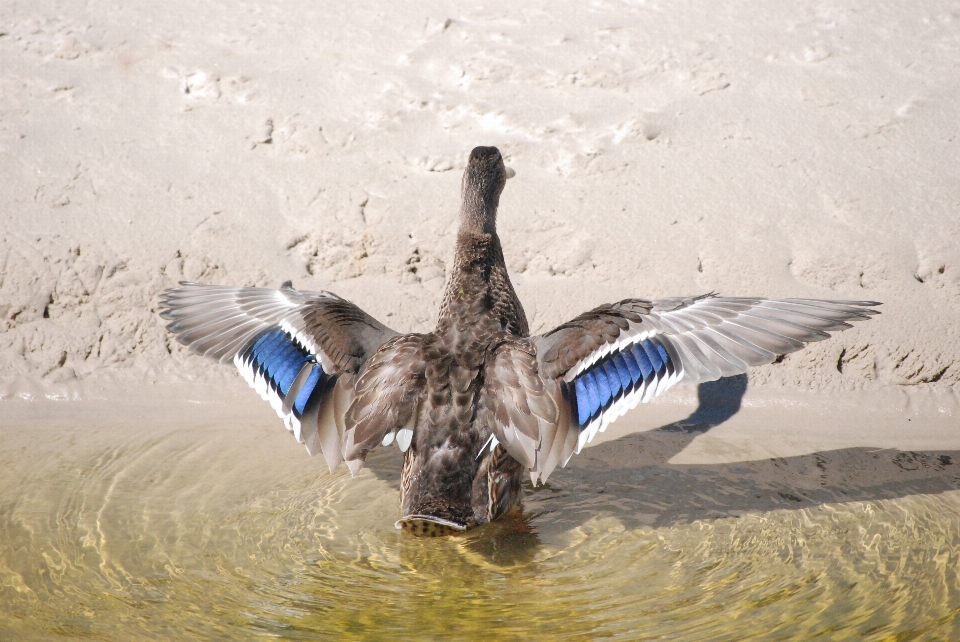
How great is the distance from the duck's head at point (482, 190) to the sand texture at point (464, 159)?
67cm

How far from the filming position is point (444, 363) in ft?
12.1

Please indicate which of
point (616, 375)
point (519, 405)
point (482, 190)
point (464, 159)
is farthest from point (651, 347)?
point (464, 159)

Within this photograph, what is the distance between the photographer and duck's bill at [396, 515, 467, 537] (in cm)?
340

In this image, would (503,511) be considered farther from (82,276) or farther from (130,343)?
(82,276)

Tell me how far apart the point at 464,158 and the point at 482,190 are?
129 cm

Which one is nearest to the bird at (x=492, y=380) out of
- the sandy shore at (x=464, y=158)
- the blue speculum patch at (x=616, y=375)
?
the blue speculum patch at (x=616, y=375)

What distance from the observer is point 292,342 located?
398 centimetres

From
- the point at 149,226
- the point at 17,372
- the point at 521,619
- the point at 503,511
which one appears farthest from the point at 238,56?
the point at 521,619

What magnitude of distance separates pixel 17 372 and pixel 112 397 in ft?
1.82

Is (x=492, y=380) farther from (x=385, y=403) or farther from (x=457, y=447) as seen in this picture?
(x=385, y=403)

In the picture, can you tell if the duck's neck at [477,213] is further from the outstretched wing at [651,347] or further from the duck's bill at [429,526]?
the duck's bill at [429,526]

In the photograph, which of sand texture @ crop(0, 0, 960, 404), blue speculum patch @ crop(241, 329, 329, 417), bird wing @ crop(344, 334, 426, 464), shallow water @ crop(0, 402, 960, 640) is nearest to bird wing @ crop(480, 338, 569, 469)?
bird wing @ crop(344, 334, 426, 464)

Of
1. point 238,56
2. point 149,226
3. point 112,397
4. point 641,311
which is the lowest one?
point 112,397

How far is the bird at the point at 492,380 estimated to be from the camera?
11.4 ft
